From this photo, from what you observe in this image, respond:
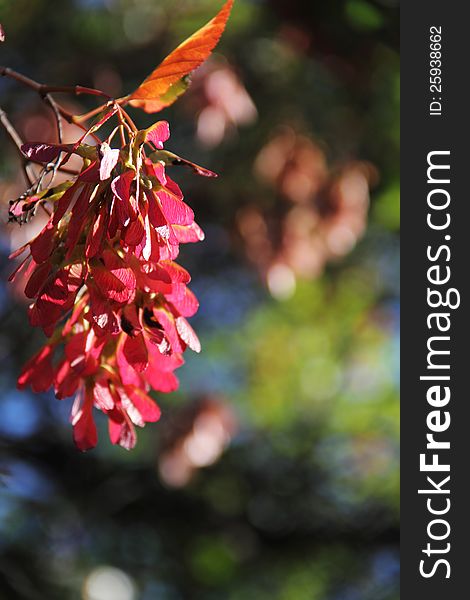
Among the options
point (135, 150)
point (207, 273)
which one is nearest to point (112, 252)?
point (135, 150)

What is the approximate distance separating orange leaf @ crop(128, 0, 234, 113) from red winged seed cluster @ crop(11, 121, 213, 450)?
0.05 m

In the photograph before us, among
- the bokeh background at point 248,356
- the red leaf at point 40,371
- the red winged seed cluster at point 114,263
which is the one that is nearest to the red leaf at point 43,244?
the red winged seed cluster at point 114,263

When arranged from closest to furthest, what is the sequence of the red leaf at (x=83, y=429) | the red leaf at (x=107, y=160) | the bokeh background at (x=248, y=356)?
the red leaf at (x=107, y=160) < the red leaf at (x=83, y=429) < the bokeh background at (x=248, y=356)

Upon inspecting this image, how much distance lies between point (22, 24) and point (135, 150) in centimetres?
122

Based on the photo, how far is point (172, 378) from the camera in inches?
25.2

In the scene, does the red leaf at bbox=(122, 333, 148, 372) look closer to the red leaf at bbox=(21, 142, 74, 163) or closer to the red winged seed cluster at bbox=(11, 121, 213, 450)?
the red winged seed cluster at bbox=(11, 121, 213, 450)

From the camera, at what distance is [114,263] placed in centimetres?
54

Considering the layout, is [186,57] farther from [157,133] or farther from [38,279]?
[38,279]

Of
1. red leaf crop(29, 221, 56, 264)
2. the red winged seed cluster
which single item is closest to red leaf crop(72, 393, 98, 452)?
the red winged seed cluster

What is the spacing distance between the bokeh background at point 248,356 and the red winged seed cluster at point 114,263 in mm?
989

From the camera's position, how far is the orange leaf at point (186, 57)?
0.58 m

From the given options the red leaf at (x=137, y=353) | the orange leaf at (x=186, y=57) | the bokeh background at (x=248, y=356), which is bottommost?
the red leaf at (x=137, y=353)

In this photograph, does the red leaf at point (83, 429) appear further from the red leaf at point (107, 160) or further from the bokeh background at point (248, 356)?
the bokeh background at point (248, 356)

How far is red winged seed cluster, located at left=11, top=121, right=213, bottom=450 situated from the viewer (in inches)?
21.1
